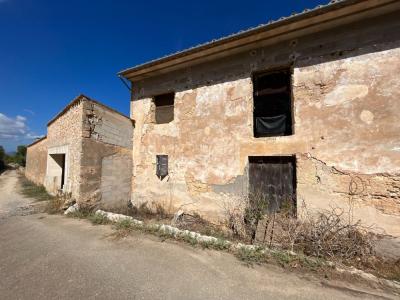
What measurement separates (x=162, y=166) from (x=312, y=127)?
4746 mm

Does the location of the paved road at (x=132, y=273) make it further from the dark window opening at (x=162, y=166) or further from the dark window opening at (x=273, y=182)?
the dark window opening at (x=162, y=166)

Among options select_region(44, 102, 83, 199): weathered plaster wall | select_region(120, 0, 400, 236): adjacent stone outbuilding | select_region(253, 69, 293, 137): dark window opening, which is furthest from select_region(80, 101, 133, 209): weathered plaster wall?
select_region(253, 69, 293, 137): dark window opening

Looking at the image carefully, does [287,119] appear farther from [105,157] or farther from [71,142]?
[71,142]

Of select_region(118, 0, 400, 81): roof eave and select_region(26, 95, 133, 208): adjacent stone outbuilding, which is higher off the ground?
select_region(118, 0, 400, 81): roof eave

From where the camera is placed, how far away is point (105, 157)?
6.99m

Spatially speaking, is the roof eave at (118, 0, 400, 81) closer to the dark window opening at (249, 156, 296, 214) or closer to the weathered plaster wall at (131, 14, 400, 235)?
the weathered plaster wall at (131, 14, 400, 235)

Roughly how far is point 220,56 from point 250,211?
4648 millimetres

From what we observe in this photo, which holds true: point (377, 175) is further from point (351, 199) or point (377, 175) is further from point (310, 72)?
point (310, 72)

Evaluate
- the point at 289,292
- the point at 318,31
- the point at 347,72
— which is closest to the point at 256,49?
the point at 318,31

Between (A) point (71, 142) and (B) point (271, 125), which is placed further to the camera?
(A) point (71, 142)

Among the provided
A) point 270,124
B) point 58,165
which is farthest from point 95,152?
point 270,124

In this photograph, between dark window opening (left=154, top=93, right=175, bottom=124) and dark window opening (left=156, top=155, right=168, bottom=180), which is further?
dark window opening (left=154, top=93, right=175, bottom=124)

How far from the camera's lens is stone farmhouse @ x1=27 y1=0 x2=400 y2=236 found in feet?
14.2

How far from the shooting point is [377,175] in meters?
4.23
